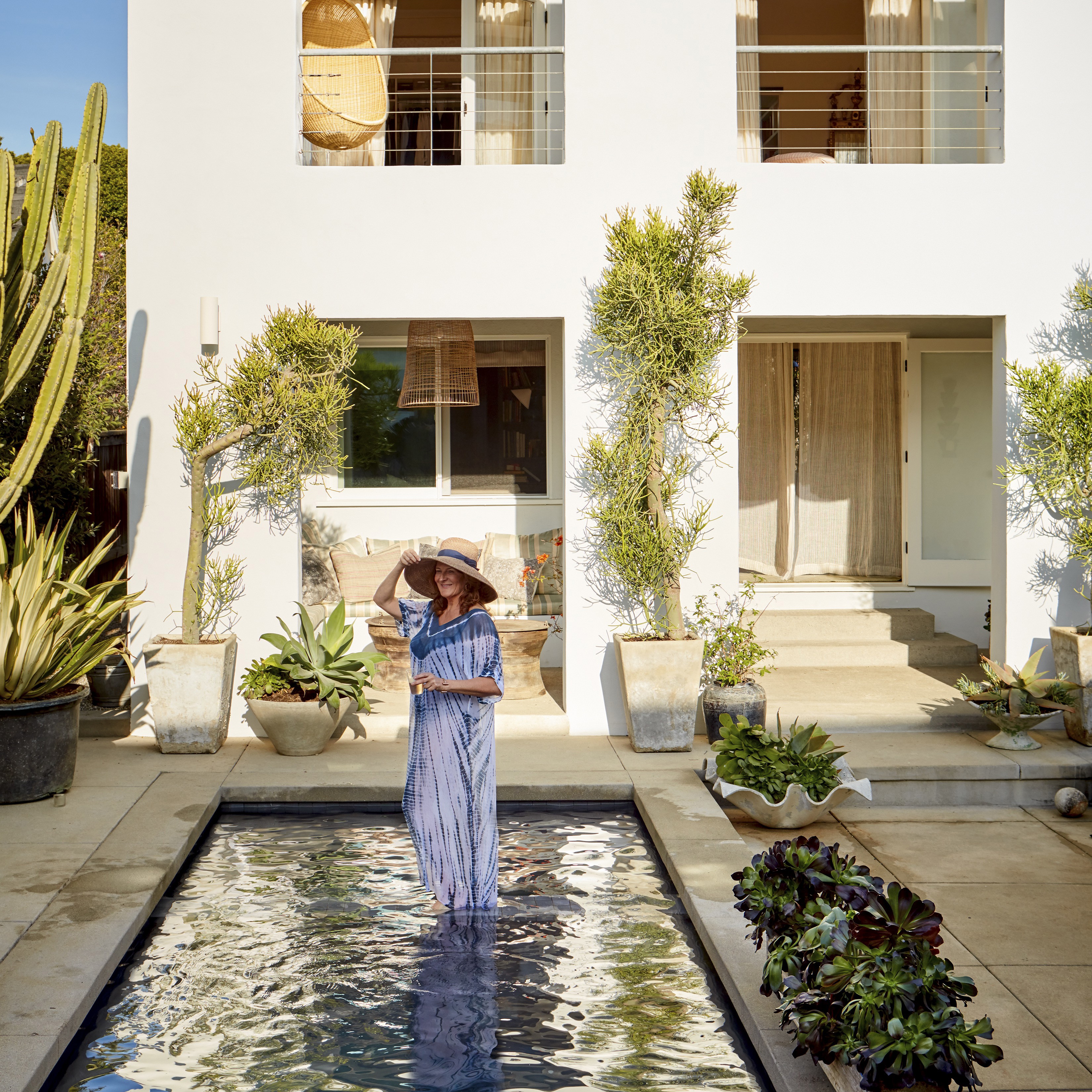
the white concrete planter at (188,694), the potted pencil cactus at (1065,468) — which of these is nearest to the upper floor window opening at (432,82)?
the white concrete planter at (188,694)

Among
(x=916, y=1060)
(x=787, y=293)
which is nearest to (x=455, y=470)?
(x=787, y=293)

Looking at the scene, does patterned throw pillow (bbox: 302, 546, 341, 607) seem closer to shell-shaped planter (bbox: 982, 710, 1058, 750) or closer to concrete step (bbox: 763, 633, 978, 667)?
concrete step (bbox: 763, 633, 978, 667)

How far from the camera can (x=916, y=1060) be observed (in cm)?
297

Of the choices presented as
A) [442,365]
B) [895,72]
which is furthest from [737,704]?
[895,72]

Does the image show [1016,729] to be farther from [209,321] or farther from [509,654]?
[209,321]

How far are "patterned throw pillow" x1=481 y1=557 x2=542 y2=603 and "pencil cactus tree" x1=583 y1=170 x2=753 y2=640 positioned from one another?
6.32 ft

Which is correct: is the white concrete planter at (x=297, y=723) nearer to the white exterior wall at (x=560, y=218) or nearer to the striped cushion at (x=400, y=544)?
the white exterior wall at (x=560, y=218)

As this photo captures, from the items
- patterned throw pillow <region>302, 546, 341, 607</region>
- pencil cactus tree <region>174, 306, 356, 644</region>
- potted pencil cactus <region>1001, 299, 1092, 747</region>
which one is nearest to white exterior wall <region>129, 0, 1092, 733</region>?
pencil cactus tree <region>174, 306, 356, 644</region>

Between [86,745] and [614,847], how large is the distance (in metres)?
3.70

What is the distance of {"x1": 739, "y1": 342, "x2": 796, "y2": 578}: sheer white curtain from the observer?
36.2 ft

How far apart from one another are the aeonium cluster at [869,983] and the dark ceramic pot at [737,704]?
11.6 ft

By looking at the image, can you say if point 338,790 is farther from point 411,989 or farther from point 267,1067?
point 267,1067

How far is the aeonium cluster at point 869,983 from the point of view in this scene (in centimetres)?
295

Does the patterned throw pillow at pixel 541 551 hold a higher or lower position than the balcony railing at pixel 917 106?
lower
